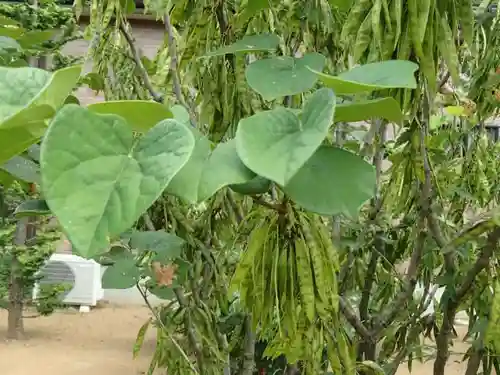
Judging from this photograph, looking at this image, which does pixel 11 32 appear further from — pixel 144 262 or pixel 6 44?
pixel 144 262

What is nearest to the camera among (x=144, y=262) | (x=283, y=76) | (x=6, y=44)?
(x=283, y=76)

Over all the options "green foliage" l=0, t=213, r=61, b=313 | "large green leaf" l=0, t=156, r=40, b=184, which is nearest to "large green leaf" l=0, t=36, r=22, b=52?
"large green leaf" l=0, t=156, r=40, b=184

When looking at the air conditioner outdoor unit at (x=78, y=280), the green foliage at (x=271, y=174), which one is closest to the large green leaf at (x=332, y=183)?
the green foliage at (x=271, y=174)

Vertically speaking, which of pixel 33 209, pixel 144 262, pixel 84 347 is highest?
pixel 33 209

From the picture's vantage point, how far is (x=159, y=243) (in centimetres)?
57

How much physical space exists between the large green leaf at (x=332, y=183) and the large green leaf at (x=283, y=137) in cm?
2

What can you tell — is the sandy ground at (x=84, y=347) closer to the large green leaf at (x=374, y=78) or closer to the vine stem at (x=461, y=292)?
the vine stem at (x=461, y=292)

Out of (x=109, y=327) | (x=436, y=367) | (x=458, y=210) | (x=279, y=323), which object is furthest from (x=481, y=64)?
(x=109, y=327)

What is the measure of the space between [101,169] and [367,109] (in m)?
0.11

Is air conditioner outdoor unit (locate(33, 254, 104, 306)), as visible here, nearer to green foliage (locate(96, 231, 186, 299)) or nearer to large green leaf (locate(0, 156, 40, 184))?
green foliage (locate(96, 231, 186, 299))

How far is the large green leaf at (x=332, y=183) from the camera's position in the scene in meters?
0.24

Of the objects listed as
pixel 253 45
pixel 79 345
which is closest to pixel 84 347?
pixel 79 345

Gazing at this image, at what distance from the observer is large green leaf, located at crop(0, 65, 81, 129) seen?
199 millimetres

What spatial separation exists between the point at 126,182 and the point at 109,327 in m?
3.38
